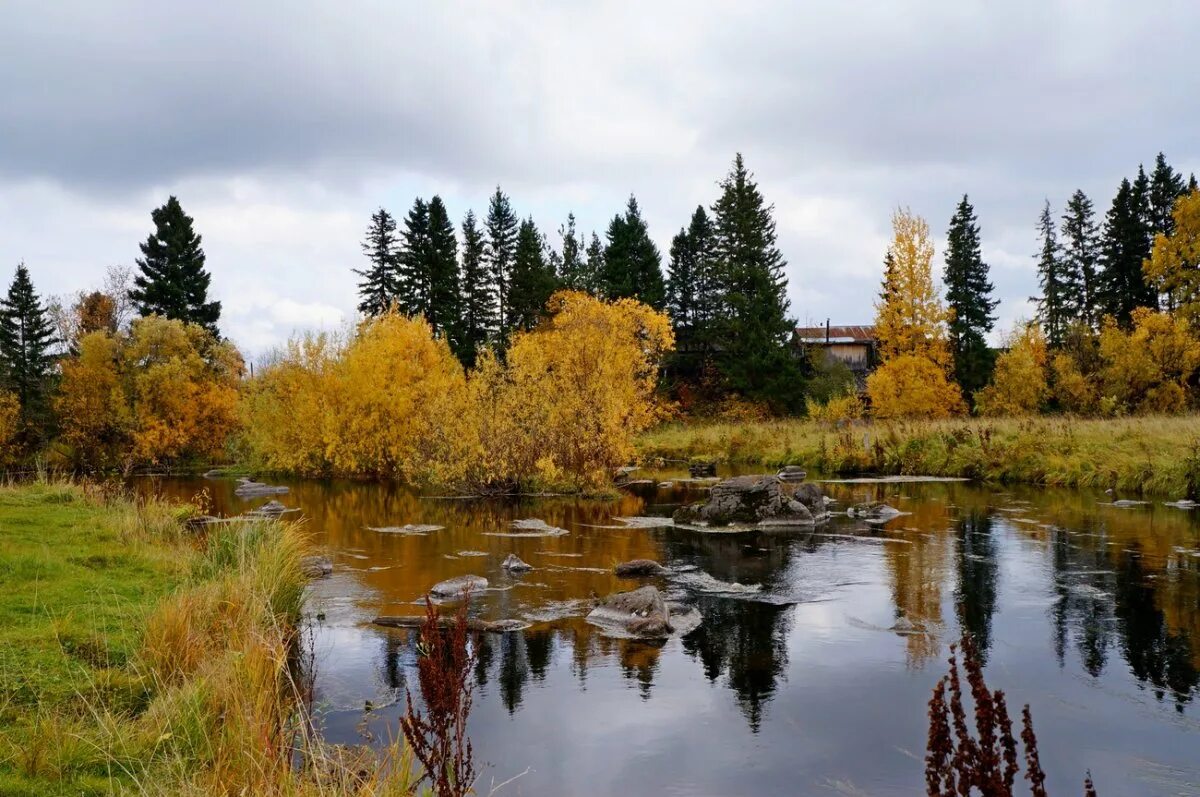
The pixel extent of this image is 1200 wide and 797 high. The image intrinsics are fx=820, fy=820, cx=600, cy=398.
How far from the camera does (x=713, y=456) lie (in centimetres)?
3656

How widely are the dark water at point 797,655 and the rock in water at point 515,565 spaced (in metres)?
0.29

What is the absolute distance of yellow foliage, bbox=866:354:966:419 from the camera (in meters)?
35.9

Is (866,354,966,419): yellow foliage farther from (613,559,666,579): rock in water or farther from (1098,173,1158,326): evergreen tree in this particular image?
(613,559,666,579): rock in water

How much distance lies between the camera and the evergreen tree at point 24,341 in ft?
149

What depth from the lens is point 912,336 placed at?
36844 millimetres

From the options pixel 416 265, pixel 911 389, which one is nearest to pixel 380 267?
pixel 416 265

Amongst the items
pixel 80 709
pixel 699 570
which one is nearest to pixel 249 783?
pixel 80 709

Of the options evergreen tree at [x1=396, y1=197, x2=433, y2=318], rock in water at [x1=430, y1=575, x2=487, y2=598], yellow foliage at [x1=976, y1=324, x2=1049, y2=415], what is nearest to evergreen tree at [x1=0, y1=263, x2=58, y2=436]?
evergreen tree at [x1=396, y1=197, x2=433, y2=318]

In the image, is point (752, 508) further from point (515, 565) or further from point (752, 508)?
point (515, 565)

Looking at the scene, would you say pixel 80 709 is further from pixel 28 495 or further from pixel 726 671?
pixel 28 495

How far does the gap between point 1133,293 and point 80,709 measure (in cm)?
5777

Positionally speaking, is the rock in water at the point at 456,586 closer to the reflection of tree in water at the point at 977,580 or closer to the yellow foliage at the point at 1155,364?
the reflection of tree in water at the point at 977,580

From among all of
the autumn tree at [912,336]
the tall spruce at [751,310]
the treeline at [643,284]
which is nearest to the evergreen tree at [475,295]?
the treeline at [643,284]

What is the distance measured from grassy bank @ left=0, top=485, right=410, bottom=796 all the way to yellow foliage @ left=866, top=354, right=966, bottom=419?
3008 centimetres
